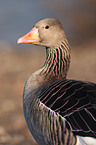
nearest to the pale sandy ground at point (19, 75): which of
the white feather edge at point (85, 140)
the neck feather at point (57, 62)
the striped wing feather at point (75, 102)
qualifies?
the neck feather at point (57, 62)

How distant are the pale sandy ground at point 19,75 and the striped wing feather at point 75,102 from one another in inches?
108

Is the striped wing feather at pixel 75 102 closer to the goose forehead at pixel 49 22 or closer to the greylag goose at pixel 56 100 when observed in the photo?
the greylag goose at pixel 56 100

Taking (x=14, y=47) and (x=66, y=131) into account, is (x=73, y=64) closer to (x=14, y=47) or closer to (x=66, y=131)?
(x=14, y=47)

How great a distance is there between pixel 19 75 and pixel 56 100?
25.1 feet

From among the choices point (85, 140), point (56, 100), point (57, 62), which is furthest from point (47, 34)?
point (85, 140)

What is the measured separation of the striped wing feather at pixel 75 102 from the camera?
11.1 ft

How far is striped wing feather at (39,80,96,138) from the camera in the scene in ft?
11.1

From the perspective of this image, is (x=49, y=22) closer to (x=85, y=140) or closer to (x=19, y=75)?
(x=85, y=140)

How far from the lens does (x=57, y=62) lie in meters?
4.36

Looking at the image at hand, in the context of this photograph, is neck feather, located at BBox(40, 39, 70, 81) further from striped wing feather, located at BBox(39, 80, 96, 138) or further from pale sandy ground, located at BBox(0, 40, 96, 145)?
pale sandy ground, located at BBox(0, 40, 96, 145)

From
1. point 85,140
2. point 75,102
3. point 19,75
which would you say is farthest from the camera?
point 19,75

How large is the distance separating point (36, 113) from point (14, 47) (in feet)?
46.9

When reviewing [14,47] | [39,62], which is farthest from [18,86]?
[14,47]

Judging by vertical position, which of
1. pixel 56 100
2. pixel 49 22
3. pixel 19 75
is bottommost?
pixel 19 75
